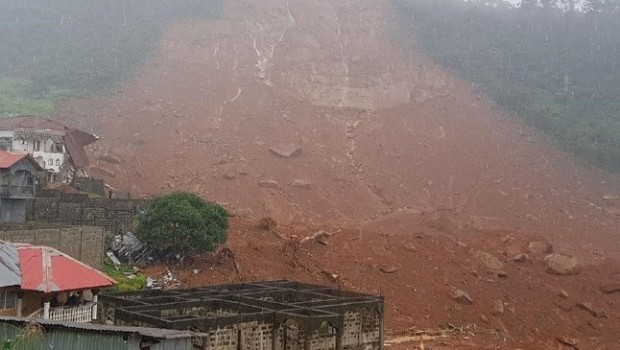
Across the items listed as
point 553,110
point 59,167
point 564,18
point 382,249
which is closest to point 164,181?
point 59,167

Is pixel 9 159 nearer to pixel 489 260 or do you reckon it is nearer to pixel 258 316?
pixel 258 316

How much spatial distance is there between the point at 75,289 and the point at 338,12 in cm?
4973

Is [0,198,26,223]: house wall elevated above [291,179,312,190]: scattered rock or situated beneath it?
situated beneath

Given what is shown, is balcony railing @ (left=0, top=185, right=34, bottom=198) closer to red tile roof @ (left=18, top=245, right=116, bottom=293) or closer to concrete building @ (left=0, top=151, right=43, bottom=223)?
concrete building @ (left=0, top=151, right=43, bottom=223)

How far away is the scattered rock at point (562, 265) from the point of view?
28.6 metres

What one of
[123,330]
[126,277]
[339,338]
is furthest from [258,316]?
[126,277]

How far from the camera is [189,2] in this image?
197ft

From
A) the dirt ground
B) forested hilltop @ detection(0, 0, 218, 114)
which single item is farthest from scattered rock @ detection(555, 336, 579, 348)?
forested hilltop @ detection(0, 0, 218, 114)

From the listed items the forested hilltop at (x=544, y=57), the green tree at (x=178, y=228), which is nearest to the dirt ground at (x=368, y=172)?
the green tree at (x=178, y=228)

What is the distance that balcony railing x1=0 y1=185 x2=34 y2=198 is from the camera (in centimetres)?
2223

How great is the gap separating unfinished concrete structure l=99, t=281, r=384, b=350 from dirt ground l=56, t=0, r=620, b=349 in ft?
19.0

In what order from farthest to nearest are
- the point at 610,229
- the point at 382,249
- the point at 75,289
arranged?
the point at 610,229
the point at 382,249
the point at 75,289

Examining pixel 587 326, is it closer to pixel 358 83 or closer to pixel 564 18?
pixel 358 83

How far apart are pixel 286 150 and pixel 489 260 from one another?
15.1m
